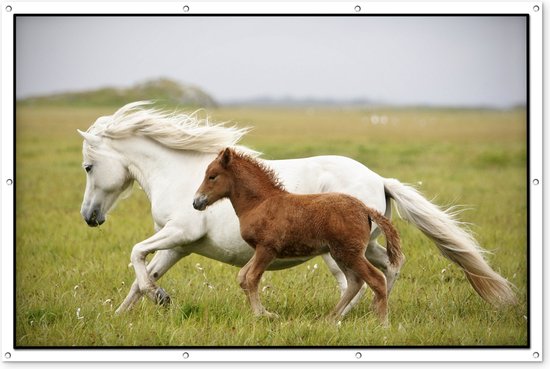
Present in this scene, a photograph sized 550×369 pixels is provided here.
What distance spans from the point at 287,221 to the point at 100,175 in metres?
1.93

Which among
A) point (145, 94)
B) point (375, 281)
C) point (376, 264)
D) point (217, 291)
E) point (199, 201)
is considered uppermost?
point (199, 201)

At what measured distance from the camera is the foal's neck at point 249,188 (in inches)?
223

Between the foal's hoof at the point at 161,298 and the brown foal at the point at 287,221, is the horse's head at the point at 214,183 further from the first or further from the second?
the foal's hoof at the point at 161,298

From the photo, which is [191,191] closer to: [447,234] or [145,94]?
[447,234]

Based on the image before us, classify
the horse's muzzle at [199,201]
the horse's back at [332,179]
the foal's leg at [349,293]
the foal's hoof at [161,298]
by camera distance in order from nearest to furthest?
the horse's muzzle at [199,201] → the foal's leg at [349,293] → the foal's hoof at [161,298] → the horse's back at [332,179]

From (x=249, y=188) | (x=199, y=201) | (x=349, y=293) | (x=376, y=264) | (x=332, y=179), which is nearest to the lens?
(x=199, y=201)

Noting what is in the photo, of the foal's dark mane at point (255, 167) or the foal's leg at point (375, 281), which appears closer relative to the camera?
the foal's leg at point (375, 281)

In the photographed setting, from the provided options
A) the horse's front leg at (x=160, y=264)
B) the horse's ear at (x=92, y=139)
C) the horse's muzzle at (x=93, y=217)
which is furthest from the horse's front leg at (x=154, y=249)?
the horse's ear at (x=92, y=139)

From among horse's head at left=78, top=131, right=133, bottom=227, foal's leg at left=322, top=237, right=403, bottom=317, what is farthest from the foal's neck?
horse's head at left=78, top=131, right=133, bottom=227

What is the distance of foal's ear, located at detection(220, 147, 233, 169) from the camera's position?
5512 millimetres

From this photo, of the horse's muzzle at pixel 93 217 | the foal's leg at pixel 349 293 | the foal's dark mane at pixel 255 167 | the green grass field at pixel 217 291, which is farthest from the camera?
the horse's muzzle at pixel 93 217

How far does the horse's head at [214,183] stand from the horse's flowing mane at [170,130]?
2.85 ft

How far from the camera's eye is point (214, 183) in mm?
5590

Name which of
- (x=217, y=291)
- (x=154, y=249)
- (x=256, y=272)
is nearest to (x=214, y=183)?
(x=256, y=272)
